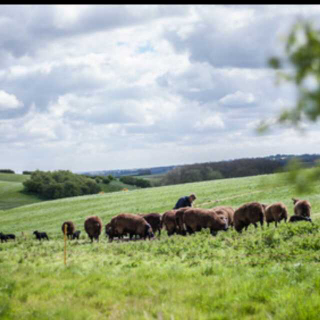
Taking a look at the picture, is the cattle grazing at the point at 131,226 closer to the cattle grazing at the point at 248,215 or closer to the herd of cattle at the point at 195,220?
the herd of cattle at the point at 195,220

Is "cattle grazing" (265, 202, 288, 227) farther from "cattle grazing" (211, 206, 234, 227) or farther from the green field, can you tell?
the green field

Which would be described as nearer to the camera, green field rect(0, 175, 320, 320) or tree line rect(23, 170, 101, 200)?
green field rect(0, 175, 320, 320)

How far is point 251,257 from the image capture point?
40.9 feet

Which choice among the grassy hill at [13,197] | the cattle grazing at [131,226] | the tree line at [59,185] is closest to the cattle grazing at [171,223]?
the cattle grazing at [131,226]

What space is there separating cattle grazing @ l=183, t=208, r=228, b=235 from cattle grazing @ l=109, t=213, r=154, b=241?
6.71ft

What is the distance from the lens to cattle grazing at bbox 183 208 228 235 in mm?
20781

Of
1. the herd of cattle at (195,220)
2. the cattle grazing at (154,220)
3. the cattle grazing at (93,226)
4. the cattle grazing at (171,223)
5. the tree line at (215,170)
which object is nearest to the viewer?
the herd of cattle at (195,220)

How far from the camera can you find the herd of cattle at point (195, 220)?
21188 mm

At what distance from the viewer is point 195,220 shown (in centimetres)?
2139

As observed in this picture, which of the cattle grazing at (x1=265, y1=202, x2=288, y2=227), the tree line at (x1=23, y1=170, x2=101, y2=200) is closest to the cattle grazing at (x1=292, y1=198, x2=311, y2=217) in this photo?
the cattle grazing at (x1=265, y1=202, x2=288, y2=227)

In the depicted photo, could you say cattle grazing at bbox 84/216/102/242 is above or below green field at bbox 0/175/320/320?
below

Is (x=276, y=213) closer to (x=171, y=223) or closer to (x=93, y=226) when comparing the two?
(x=171, y=223)

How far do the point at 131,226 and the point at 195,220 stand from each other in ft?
11.4

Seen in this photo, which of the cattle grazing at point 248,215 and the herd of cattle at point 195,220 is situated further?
the cattle grazing at point 248,215
